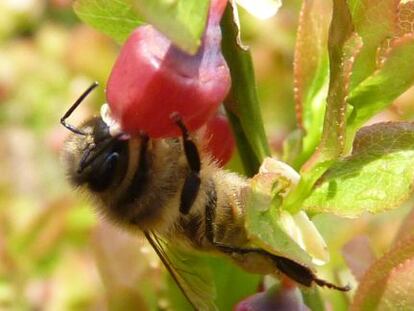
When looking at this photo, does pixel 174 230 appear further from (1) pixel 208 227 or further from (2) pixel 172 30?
(2) pixel 172 30

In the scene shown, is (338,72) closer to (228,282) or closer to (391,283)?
(391,283)

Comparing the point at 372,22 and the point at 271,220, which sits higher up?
the point at 372,22

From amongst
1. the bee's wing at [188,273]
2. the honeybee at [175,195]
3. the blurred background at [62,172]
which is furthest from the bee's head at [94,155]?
the blurred background at [62,172]

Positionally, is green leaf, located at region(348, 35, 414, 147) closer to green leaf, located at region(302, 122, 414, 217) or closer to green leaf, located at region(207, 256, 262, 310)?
green leaf, located at region(302, 122, 414, 217)

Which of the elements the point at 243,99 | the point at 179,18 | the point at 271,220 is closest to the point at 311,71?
the point at 243,99

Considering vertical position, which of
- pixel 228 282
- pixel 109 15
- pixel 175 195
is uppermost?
pixel 109 15

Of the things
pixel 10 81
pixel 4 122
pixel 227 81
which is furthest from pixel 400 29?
pixel 4 122

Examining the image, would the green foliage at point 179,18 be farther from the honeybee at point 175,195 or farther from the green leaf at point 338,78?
the honeybee at point 175,195

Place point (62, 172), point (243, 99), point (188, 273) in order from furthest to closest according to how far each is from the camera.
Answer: point (62, 172) < point (188, 273) < point (243, 99)
